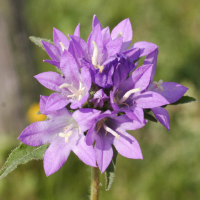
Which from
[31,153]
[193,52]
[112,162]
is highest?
[31,153]

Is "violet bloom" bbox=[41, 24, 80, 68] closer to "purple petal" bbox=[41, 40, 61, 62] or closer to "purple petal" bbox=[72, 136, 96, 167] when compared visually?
"purple petal" bbox=[41, 40, 61, 62]

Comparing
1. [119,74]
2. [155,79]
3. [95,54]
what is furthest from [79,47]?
[155,79]

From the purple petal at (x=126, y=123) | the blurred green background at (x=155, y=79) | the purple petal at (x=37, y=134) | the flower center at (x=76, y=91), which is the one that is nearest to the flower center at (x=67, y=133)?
the purple petal at (x=37, y=134)

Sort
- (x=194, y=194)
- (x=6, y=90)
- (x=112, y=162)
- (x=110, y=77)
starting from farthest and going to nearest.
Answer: (x=6, y=90), (x=194, y=194), (x=112, y=162), (x=110, y=77)

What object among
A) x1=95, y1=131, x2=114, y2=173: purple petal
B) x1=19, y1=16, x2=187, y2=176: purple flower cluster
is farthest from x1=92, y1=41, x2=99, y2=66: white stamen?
x1=95, y1=131, x2=114, y2=173: purple petal

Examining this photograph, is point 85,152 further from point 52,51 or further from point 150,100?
point 52,51

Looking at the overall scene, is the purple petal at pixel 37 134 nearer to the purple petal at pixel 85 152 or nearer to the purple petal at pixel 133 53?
the purple petal at pixel 85 152

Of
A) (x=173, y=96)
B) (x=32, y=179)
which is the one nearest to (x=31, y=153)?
(x=173, y=96)

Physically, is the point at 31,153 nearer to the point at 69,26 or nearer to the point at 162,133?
the point at 162,133
